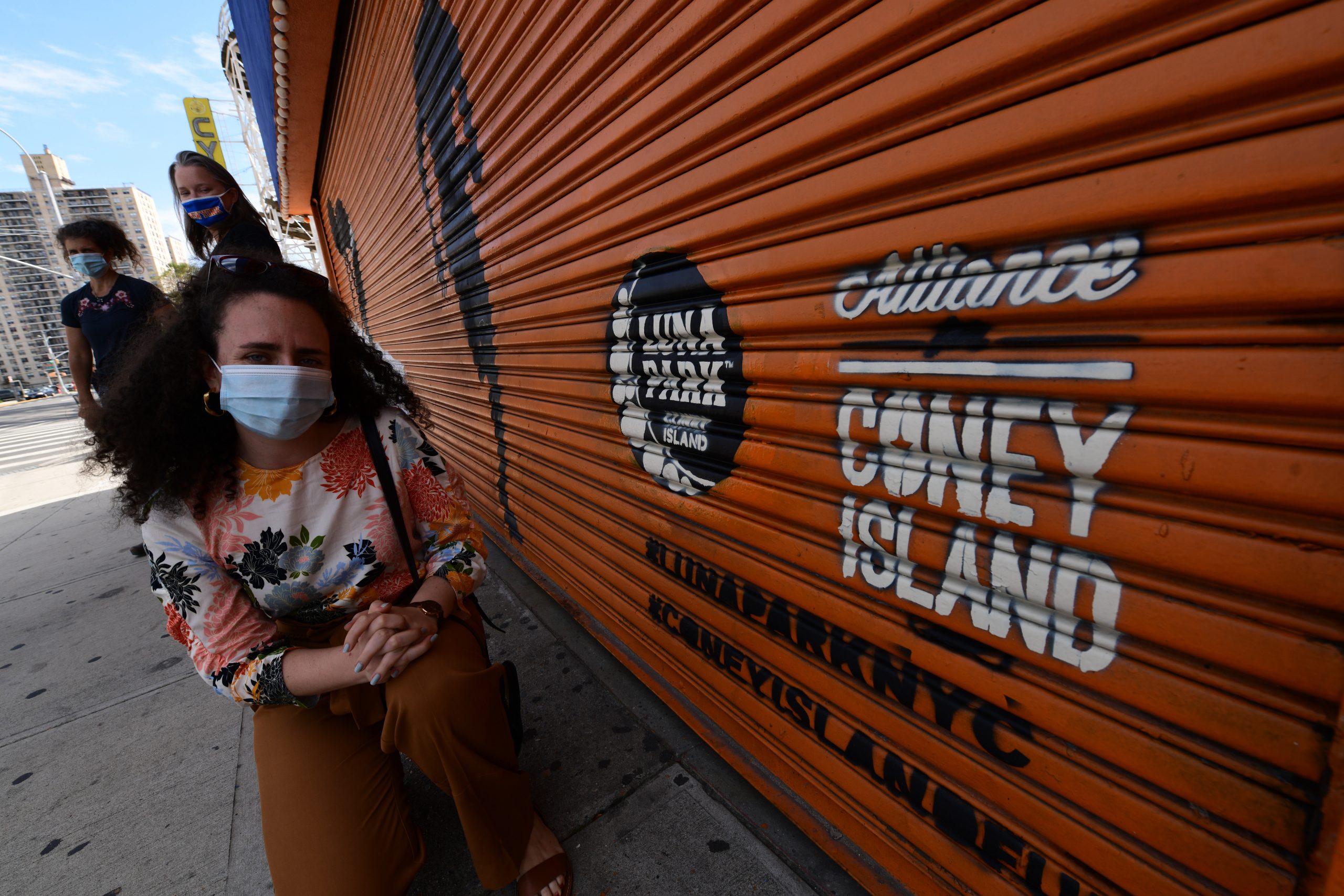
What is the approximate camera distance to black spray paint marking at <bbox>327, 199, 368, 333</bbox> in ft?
25.6

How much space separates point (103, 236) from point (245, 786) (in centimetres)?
364

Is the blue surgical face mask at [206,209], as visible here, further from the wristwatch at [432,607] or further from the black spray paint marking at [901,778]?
the black spray paint marking at [901,778]

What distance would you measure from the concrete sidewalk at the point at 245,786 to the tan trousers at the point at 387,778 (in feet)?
0.90

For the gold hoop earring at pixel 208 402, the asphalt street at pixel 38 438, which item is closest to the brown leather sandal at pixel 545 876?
the gold hoop earring at pixel 208 402

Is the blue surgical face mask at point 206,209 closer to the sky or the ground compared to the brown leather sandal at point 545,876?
closer to the sky

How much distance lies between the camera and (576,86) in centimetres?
218

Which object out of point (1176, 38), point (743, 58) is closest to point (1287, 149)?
point (1176, 38)

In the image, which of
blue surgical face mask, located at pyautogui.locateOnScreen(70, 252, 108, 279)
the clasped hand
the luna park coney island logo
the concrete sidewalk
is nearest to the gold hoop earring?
the clasped hand

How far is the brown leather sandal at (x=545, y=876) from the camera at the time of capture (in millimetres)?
1628

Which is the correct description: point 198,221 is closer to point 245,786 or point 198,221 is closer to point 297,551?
point 297,551

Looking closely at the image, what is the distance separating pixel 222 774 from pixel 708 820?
2.11 metres

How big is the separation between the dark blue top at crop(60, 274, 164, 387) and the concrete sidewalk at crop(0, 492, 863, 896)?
77.4 inches

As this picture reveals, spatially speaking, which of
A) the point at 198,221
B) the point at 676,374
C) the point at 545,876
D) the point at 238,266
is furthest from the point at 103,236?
the point at 545,876

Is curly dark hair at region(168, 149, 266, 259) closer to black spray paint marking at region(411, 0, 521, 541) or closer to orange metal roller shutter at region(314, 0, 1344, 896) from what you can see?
black spray paint marking at region(411, 0, 521, 541)
